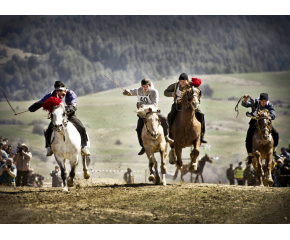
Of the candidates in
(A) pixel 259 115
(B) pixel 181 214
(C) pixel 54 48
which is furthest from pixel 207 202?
(C) pixel 54 48

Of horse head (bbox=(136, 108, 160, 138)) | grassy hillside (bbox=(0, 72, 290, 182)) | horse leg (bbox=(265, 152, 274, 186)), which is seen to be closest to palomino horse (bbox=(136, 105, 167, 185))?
horse head (bbox=(136, 108, 160, 138))

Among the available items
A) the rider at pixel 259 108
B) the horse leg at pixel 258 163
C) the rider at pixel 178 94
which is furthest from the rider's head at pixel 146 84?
the horse leg at pixel 258 163

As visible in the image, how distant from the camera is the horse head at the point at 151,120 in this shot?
40.0ft

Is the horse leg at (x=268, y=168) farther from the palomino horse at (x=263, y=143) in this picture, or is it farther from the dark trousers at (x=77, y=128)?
the dark trousers at (x=77, y=128)

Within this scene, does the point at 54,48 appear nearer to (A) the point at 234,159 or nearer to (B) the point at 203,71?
(B) the point at 203,71

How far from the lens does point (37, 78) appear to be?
3894 centimetres

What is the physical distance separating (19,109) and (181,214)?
2956cm

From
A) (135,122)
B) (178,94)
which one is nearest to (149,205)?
(178,94)

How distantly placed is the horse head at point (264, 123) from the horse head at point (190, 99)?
269cm

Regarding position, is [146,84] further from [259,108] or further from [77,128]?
[259,108]

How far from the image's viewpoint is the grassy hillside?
33.0 m

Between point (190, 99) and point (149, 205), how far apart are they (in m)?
3.56

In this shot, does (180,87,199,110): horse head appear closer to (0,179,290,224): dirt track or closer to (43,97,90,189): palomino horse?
(0,179,290,224): dirt track

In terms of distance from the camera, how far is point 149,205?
32.9 ft
